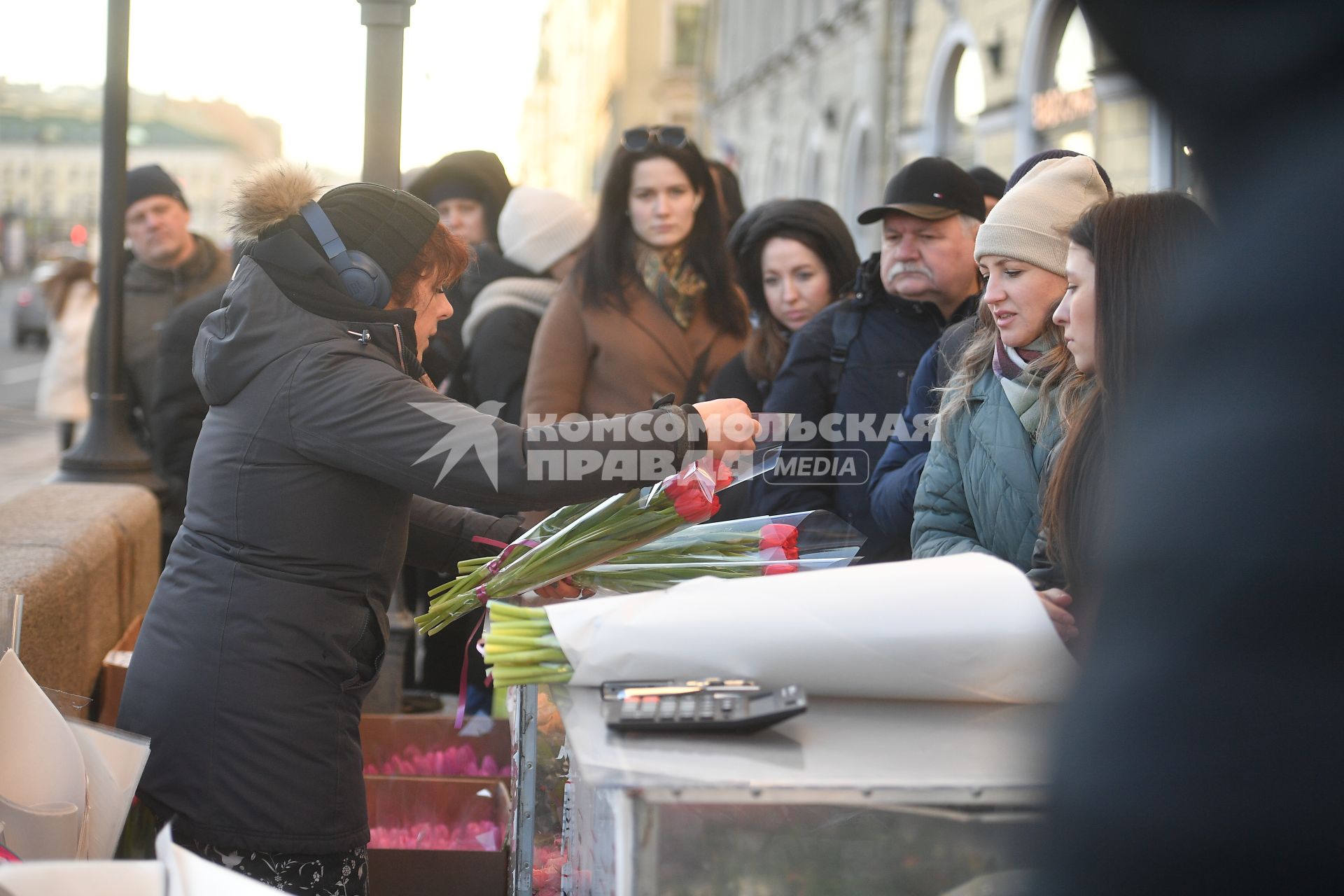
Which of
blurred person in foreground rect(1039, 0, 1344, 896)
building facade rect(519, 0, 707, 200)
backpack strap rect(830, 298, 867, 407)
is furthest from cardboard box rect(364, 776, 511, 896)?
building facade rect(519, 0, 707, 200)

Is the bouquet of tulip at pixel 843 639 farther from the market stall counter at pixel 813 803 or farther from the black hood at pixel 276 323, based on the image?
the black hood at pixel 276 323

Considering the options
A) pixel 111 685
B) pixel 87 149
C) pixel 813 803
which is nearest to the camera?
pixel 813 803

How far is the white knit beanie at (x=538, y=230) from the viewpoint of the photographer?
484cm

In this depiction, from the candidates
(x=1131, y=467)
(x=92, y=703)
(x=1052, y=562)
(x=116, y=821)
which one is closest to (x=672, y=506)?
(x=1052, y=562)

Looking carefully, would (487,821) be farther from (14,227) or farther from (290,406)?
(14,227)

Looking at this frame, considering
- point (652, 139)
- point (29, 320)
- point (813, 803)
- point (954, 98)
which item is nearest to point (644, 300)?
point (652, 139)

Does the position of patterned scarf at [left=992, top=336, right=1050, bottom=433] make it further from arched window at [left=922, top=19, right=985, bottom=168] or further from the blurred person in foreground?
arched window at [left=922, top=19, right=985, bottom=168]

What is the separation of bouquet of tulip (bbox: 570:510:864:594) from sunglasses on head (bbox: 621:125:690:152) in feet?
7.55

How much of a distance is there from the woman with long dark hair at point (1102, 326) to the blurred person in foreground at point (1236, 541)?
1.09 meters

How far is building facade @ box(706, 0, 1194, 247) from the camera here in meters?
9.54

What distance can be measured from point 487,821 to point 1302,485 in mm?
2556

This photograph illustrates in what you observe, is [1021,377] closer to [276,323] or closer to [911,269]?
[911,269]

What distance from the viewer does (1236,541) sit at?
2.44 feet

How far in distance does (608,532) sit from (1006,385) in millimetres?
851
